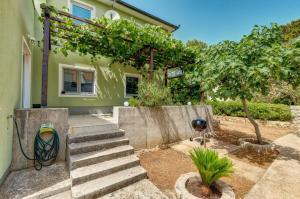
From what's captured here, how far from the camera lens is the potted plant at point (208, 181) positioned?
2.90 meters

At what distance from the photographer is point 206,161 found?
306 centimetres

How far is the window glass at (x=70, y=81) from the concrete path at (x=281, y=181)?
8345 millimetres

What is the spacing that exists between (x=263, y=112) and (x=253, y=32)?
8.43 meters

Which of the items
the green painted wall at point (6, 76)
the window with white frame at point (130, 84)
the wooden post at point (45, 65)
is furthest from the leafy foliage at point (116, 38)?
the window with white frame at point (130, 84)

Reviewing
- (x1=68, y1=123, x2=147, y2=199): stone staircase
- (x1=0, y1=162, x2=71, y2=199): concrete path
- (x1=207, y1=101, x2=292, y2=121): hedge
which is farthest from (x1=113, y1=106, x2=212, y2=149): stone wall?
(x1=207, y1=101, x2=292, y2=121): hedge

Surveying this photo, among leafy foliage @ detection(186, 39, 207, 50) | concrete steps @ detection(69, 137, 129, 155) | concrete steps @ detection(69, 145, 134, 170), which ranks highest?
leafy foliage @ detection(186, 39, 207, 50)

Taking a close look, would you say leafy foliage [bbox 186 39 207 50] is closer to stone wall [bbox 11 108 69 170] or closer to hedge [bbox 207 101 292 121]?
hedge [bbox 207 101 292 121]

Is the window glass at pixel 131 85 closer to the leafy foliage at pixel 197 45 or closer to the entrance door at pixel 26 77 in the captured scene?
the leafy foliage at pixel 197 45

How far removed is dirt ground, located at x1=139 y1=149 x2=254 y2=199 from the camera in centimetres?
346

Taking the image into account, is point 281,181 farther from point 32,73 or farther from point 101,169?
point 32,73

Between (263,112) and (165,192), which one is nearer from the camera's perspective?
(165,192)

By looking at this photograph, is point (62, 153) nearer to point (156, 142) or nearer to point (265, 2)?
point (156, 142)

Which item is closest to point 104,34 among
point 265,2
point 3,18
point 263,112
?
point 3,18

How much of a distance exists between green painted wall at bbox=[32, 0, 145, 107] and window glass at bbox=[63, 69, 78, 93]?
0.40m
